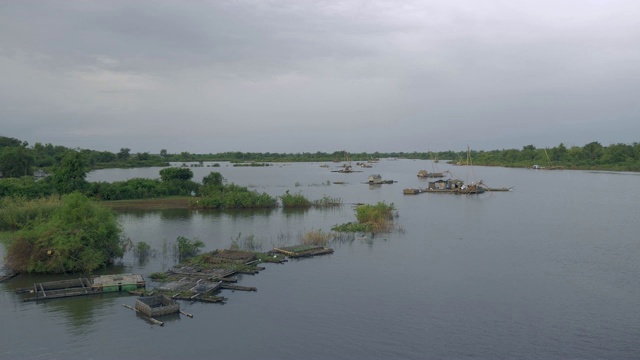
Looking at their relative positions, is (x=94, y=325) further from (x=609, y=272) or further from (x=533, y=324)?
(x=609, y=272)

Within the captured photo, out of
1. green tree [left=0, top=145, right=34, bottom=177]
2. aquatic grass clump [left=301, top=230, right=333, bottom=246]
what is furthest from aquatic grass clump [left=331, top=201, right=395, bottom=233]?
green tree [left=0, top=145, right=34, bottom=177]

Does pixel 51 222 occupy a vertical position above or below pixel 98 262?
above

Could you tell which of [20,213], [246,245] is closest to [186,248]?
[246,245]

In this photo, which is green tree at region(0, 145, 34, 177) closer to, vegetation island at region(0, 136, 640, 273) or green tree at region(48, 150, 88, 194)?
vegetation island at region(0, 136, 640, 273)

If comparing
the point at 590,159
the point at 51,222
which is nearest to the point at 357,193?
the point at 51,222

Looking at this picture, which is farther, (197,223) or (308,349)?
(197,223)
